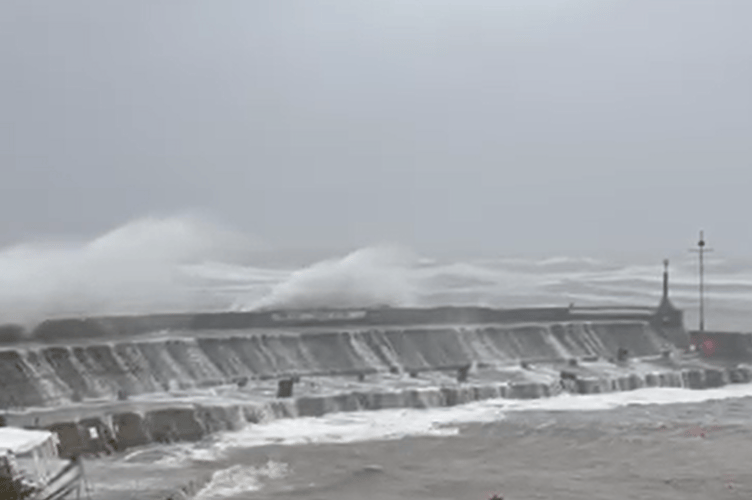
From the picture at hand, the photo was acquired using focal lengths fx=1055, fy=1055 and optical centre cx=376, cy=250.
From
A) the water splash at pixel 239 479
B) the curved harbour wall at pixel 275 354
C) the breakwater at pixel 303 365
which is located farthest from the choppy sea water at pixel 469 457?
the curved harbour wall at pixel 275 354

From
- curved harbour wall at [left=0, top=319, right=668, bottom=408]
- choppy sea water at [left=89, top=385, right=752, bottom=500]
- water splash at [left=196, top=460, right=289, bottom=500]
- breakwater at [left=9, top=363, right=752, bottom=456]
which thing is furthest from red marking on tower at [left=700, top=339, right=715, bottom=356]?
water splash at [left=196, top=460, right=289, bottom=500]

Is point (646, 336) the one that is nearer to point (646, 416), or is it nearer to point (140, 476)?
point (646, 416)

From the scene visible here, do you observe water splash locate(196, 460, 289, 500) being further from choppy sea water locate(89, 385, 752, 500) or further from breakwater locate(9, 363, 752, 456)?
breakwater locate(9, 363, 752, 456)

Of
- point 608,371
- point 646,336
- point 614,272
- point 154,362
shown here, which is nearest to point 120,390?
point 154,362

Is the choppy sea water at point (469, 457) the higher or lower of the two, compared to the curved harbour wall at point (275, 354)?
lower

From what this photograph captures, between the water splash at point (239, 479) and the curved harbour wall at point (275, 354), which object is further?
the curved harbour wall at point (275, 354)

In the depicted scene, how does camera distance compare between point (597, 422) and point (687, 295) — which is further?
point (687, 295)

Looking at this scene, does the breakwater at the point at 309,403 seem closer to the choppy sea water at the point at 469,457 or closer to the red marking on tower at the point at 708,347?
the choppy sea water at the point at 469,457

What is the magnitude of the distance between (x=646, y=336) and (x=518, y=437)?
27.9 m

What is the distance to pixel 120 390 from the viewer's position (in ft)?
124

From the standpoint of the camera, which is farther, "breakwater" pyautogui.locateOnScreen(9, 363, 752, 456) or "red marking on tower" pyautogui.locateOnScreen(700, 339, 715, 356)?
"red marking on tower" pyautogui.locateOnScreen(700, 339, 715, 356)

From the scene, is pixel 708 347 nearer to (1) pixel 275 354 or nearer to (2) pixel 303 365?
(2) pixel 303 365

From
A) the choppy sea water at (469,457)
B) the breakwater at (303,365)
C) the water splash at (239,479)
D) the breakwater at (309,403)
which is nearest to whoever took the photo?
the water splash at (239,479)

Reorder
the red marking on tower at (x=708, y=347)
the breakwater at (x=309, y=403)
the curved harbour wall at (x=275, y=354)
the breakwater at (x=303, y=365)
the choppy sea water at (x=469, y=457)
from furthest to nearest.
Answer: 1. the red marking on tower at (x=708, y=347)
2. the curved harbour wall at (x=275, y=354)
3. the breakwater at (x=303, y=365)
4. the breakwater at (x=309, y=403)
5. the choppy sea water at (x=469, y=457)
